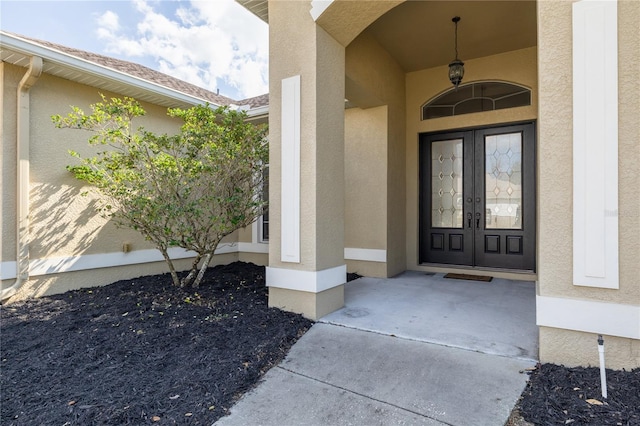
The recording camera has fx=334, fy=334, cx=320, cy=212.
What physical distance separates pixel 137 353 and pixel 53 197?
10.4 ft

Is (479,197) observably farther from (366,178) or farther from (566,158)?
(566,158)

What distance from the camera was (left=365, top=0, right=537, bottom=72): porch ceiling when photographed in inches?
183

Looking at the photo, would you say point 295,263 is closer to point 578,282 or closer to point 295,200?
point 295,200

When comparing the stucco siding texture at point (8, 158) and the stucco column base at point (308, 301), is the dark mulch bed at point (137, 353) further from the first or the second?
the stucco siding texture at point (8, 158)

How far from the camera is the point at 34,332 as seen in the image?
11.4 feet

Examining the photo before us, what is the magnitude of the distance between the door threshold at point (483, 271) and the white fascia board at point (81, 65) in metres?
5.40

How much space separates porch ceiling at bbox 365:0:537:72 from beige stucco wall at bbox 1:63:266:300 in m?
4.67

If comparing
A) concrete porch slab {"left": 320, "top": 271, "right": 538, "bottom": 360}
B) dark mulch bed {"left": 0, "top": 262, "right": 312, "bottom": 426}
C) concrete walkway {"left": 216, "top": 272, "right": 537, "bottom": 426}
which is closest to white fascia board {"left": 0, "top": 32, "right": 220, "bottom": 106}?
dark mulch bed {"left": 0, "top": 262, "right": 312, "bottom": 426}

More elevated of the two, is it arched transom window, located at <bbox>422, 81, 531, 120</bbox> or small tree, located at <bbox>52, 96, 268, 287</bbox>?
arched transom window, located at <bbox>422, 81, 531, 120</bbox>

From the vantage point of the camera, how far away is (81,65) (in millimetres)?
4527

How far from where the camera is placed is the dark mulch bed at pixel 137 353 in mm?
2246

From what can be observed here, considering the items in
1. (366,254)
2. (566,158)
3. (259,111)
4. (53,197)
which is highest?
(259,111)

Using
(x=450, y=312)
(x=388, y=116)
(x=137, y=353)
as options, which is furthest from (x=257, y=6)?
(x=450, y=312)

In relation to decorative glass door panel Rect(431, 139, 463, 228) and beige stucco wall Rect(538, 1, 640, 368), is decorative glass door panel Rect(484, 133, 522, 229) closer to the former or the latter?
decorative glass door panel Rect(431, 139, 463, 228)
